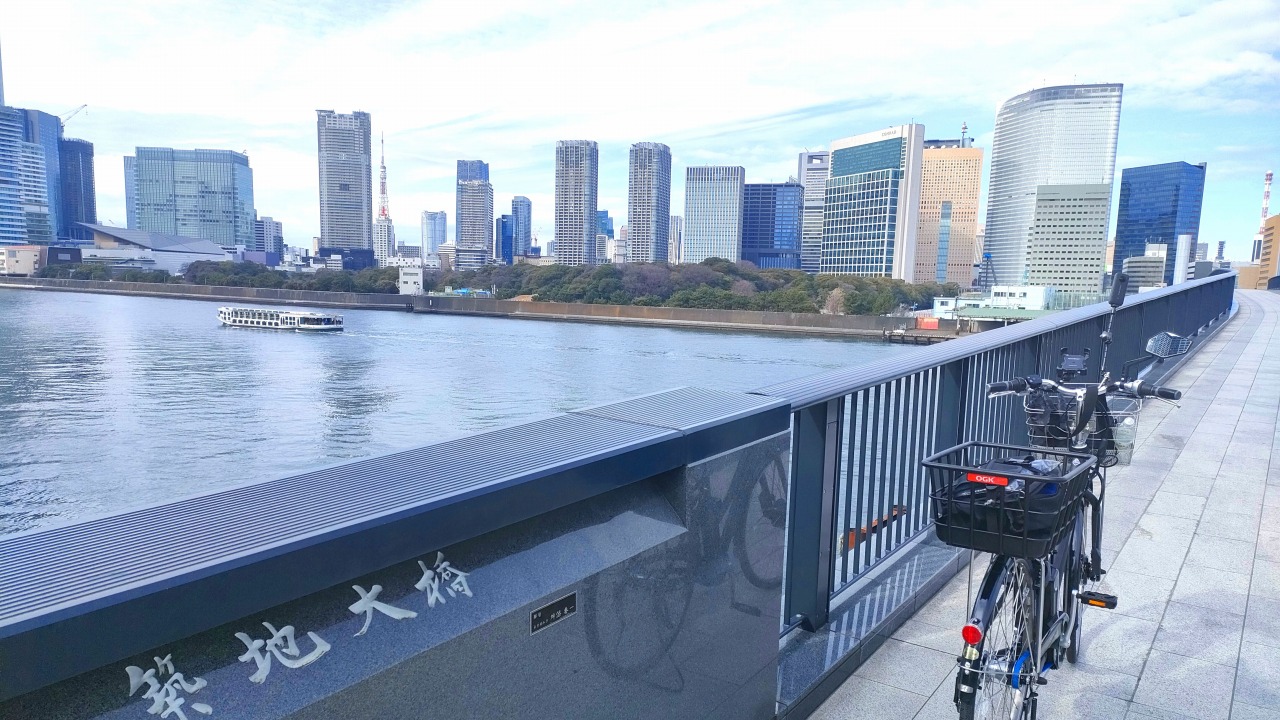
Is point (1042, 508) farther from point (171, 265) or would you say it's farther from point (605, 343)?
point (171, 265)

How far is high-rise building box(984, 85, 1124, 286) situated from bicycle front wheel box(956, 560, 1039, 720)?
429ft

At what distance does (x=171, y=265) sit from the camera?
101 m

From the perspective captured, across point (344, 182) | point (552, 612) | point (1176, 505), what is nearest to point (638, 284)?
point (1176, 505)

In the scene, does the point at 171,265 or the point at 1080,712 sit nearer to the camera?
the point at 1080,712

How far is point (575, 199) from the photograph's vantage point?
152375 mm

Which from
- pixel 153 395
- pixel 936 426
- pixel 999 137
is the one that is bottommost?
pixel 153 395

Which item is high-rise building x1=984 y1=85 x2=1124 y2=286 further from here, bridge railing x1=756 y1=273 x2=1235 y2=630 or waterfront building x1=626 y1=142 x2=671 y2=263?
bridge railing x1=756 y1=273 x2=1235 y2=630

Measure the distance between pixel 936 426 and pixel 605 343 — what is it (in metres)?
Answer: 46.4

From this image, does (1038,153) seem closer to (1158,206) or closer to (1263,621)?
(1158,206)

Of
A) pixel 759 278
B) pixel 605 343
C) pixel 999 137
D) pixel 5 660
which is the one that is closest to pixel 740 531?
pixel 5 660

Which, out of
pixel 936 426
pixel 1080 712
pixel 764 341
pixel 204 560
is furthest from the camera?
pixel 764 341

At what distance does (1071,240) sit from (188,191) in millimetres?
133666

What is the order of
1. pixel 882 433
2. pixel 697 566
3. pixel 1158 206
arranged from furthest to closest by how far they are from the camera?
pixel 1158 206, pixel 882 433, pixel 697 566

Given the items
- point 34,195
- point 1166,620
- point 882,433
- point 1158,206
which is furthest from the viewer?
point 34,195
